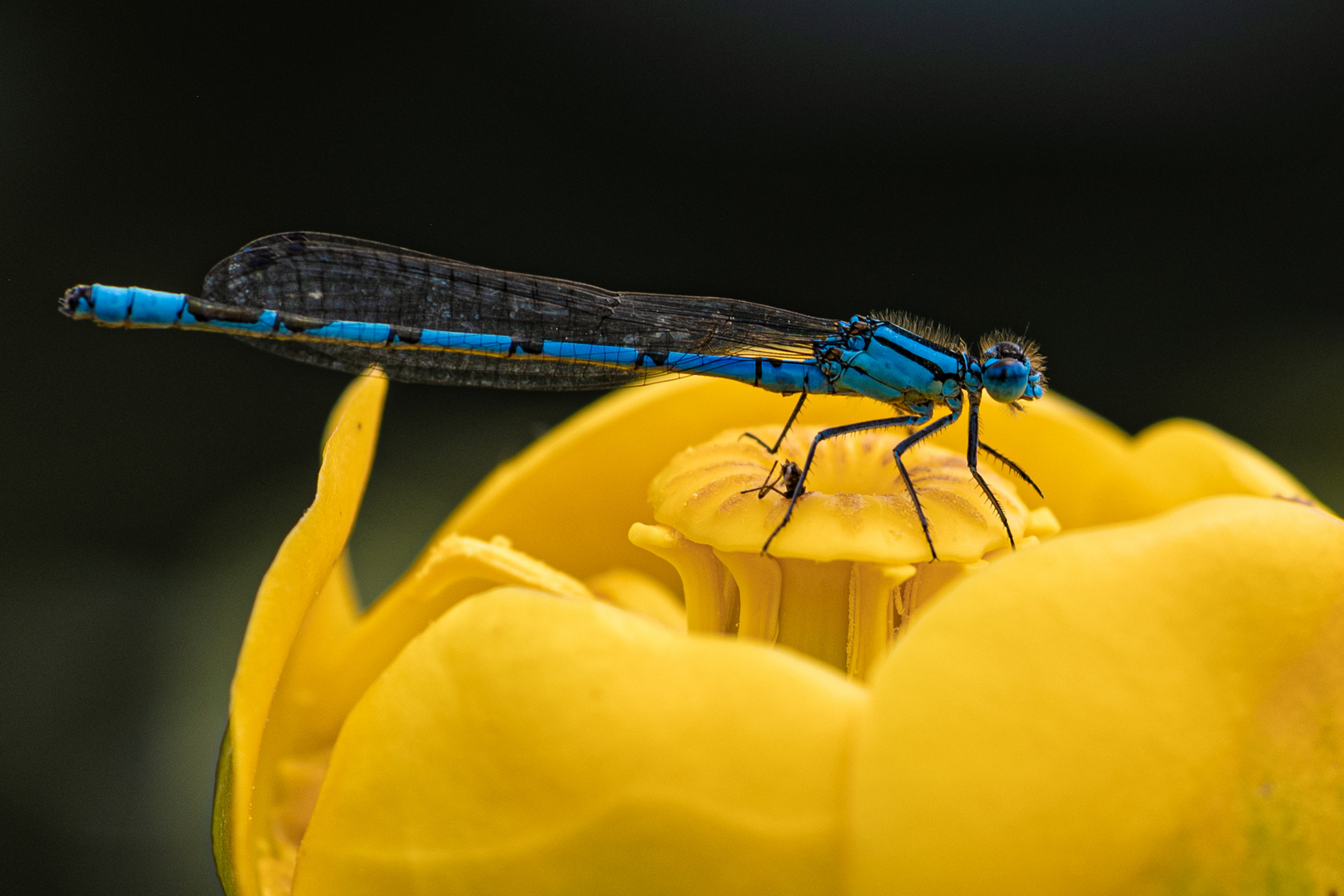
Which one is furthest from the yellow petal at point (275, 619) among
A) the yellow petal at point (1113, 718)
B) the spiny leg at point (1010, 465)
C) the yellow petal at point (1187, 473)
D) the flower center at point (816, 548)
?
the yellow petal at point (1187, 473)

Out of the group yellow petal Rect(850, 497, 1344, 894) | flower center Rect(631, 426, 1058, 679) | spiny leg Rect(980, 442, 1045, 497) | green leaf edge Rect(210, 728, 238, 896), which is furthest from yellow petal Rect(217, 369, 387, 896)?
spiny leg Rect(980, 442, 1045, 497)

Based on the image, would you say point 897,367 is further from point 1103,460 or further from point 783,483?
point 783,483

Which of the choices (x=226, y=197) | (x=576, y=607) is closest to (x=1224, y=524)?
(x=576, y=607)

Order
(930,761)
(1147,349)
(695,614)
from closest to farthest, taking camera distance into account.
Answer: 1. (930,761)
2. (695,614)
3. (1147,349)

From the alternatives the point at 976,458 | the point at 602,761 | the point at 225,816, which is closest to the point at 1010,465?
the point at 976,458

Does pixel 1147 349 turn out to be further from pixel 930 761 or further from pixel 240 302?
pixel 930 761

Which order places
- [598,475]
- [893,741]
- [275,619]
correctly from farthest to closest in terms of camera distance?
[598,475] → [275,619] → [893,741]
